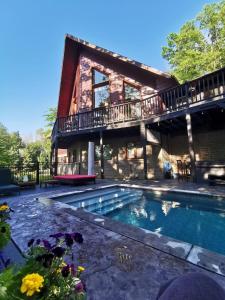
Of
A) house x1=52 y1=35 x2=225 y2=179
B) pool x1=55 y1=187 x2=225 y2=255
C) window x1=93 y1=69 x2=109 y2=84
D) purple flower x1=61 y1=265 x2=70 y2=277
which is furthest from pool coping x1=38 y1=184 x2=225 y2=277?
window x1=93 y1=69 x2=109 y2=84

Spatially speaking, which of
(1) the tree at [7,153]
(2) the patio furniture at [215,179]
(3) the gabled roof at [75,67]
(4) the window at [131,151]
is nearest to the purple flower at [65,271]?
(2) the patio furniture at [215,179]

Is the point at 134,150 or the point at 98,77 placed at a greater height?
the point at 98,77

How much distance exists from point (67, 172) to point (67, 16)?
12900 millimetres

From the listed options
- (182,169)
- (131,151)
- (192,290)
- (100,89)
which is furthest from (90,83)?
(192,290)

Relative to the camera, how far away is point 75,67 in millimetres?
16625

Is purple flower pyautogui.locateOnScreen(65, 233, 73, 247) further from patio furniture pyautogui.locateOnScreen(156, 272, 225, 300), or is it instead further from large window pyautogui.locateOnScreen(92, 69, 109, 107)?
large window pyautogui.locateOnScreen(92, 69, 109, 107)

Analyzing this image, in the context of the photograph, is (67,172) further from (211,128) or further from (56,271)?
(56,271)

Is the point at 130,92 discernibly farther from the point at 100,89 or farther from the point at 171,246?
the point at 171,246

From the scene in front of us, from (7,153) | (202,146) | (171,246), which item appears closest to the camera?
(171,246)

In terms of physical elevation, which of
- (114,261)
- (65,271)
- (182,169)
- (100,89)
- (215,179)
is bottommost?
(114,261)

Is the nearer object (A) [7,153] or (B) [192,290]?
(B) [192,290]

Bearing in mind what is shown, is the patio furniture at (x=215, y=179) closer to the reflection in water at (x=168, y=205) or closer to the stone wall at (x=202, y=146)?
the reflection in water at (x=168, y=205)

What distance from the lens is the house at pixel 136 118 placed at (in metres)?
9.48

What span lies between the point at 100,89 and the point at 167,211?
432 inches
